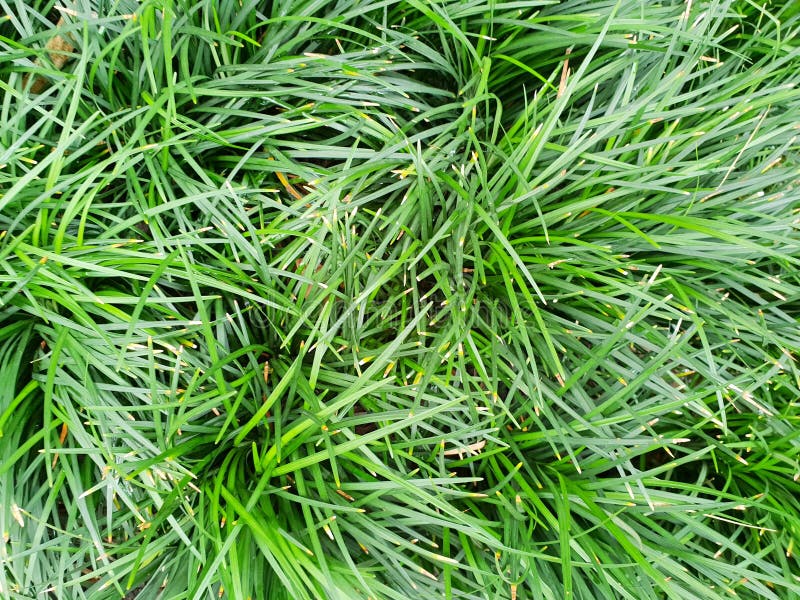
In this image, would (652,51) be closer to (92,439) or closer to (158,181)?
(158,181)

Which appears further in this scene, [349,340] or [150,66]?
[349,340]

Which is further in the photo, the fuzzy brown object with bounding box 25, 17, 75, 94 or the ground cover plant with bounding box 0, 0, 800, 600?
the fuzzy brown object with bounding box 25, 17, 75, 94

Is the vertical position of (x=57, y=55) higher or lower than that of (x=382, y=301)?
higher

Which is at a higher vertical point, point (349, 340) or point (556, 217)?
point (556, 217)

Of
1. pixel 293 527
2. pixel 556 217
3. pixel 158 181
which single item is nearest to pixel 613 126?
pixel 556 217

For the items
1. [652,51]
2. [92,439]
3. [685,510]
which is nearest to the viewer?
[92,439]

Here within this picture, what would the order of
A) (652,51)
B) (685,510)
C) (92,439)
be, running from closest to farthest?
1. (92,439)
2. (685,510)
3. (652,51)

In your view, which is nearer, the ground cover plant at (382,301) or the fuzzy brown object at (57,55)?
the ground cover plant at (382,301)

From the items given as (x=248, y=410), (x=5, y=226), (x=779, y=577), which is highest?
(x=5, y=226)
